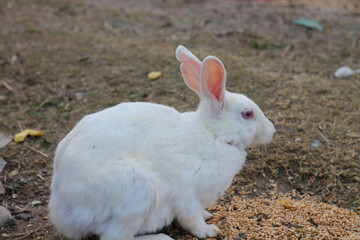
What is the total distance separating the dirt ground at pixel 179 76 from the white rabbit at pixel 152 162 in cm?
38

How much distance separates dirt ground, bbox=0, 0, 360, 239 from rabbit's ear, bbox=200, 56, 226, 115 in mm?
898

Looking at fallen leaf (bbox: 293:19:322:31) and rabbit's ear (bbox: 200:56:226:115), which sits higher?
rabbit's ear (bbox: 200:56:226:115)

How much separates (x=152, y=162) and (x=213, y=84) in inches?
25.5

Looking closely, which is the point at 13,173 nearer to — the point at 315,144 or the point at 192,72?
the point at 192,72

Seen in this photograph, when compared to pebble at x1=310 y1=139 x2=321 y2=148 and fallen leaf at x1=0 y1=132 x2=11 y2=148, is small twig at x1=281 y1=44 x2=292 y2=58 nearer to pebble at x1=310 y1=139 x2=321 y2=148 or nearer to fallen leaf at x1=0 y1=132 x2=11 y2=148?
pebble at x1=310 y1=139 x2=321 y2=148

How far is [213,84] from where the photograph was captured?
2.83m

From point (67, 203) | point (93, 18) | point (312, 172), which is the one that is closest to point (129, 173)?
point (67, 203)

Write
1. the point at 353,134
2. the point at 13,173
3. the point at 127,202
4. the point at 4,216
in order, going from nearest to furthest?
the point at 127,202
the point at 4,216
the point at 13,173
the point at 353,134

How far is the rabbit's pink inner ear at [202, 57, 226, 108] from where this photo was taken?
2754 mm

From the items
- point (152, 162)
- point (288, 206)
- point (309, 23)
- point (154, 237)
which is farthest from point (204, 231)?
point (309, 23)

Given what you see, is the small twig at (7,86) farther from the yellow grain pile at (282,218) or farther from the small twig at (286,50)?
the small twig at (286,50)

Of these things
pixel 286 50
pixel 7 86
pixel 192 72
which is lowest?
pixel 7 86

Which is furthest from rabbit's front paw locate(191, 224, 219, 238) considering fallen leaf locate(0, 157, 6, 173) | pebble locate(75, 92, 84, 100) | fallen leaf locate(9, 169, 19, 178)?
pebble locate(75, 92, 84, 100)

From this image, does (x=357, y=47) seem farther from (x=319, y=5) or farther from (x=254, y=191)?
(x=254, y=191)
